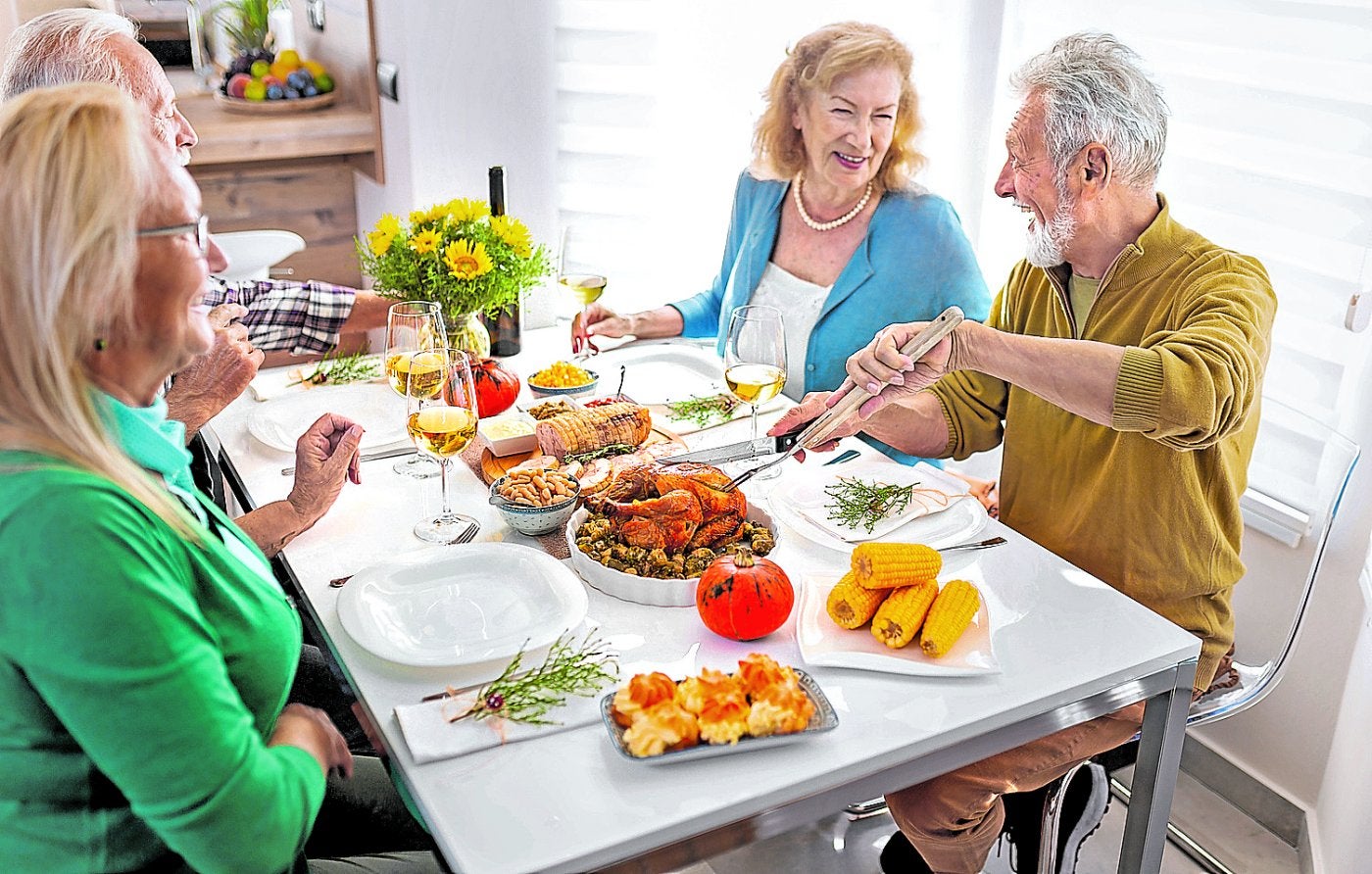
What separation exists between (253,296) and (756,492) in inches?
47.2

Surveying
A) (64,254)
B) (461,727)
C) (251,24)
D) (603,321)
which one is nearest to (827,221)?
(603,321)

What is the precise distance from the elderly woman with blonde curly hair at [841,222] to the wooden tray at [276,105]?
61.8 inches

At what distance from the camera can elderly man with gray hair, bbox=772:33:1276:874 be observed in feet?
5.20

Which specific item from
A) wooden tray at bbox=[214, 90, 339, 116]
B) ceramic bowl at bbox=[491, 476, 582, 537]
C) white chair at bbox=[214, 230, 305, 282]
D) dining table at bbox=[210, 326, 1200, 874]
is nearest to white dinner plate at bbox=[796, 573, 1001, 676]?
dining table at bbox=[210, 326, 1200, 874]

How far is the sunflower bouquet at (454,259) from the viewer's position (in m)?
2.11

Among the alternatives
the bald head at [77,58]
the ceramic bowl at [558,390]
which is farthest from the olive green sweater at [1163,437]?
the bald head at [77,58]

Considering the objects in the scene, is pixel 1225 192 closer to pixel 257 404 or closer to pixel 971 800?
pixel 971 800

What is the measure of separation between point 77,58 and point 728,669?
142cm

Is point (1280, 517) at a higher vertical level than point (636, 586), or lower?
lower

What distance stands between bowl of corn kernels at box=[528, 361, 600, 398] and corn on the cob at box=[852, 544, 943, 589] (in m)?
0.87

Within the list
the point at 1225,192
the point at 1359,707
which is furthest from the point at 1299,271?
the point at 1359,707

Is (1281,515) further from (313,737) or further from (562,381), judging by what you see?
(313,737)

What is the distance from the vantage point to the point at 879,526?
1649 mm

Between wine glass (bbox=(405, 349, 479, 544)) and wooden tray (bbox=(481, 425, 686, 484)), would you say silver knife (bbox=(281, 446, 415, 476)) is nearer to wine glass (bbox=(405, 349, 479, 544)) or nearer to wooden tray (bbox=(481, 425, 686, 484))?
wooden tray (bbox=(481, 425, 686, 484))
